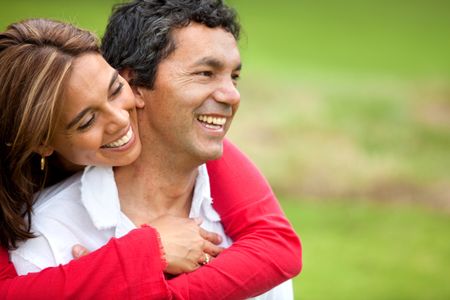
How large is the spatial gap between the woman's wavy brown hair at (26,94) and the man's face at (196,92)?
27 centimetres

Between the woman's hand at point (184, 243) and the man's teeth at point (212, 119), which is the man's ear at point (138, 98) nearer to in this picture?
the man's teeth at point (212, 119)

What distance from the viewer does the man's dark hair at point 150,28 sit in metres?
2.47

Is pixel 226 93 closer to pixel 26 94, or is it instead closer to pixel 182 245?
pixel 182 245

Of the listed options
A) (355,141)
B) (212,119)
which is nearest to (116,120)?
(212,119)

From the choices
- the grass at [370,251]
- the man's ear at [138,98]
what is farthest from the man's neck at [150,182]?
the grass at [370,251]

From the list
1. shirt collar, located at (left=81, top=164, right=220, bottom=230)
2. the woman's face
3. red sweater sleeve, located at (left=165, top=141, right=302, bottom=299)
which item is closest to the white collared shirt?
shirt collar, located at (left=81, top=164, right=220, bottom=230)

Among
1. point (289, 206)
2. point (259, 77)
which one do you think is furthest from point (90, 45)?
point (259, 77)

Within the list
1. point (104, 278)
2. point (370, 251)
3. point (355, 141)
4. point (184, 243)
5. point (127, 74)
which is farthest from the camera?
point (355, 141)

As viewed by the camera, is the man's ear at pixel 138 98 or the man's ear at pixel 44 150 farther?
the man's ear at pixel 138 98

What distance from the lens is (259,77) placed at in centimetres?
793

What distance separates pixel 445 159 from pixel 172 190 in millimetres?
4550

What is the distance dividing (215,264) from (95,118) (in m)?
0.56

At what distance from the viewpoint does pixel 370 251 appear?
5.52m

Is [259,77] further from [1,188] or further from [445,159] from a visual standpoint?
[1,188]
